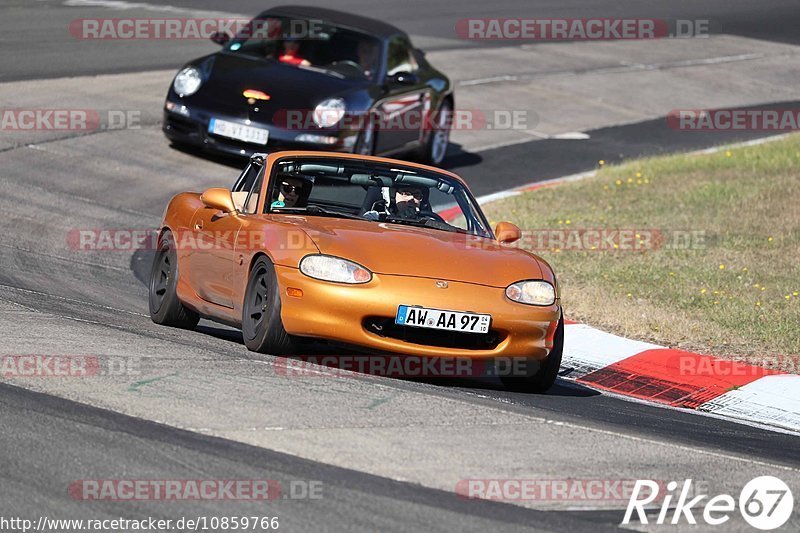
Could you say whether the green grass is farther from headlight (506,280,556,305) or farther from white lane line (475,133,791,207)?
headlight (506,280,556,305)

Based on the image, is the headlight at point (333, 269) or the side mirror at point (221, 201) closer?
the headlight at point (333, 269)

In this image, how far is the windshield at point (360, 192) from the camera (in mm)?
9016

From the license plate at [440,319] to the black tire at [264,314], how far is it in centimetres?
64

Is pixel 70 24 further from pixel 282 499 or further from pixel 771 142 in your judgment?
pixel 282 499

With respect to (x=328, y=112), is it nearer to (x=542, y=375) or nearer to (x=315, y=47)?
(x=315, y=47)

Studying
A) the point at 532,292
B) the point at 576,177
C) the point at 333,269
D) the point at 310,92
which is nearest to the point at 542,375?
the point at 532,292

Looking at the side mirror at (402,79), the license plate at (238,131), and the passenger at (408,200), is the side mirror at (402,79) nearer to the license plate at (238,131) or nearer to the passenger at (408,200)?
the license plate at (238,131)

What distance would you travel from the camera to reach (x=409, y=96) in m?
16.8

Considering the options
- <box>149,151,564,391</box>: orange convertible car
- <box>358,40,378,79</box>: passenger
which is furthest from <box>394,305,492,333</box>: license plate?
<box>358,40,378,79</box>: passenger

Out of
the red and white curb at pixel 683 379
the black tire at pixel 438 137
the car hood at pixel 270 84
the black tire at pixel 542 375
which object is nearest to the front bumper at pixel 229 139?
the car hood at pixel 270 84

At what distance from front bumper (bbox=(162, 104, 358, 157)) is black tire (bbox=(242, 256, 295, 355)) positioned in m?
7.03

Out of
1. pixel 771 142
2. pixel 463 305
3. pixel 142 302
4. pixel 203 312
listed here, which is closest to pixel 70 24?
pixel 771 142

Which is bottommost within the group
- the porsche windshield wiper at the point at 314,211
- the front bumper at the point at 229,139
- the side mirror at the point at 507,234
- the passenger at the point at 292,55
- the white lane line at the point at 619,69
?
the white lane line at the point at 619,69

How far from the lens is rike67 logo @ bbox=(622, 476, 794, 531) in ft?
18.4
